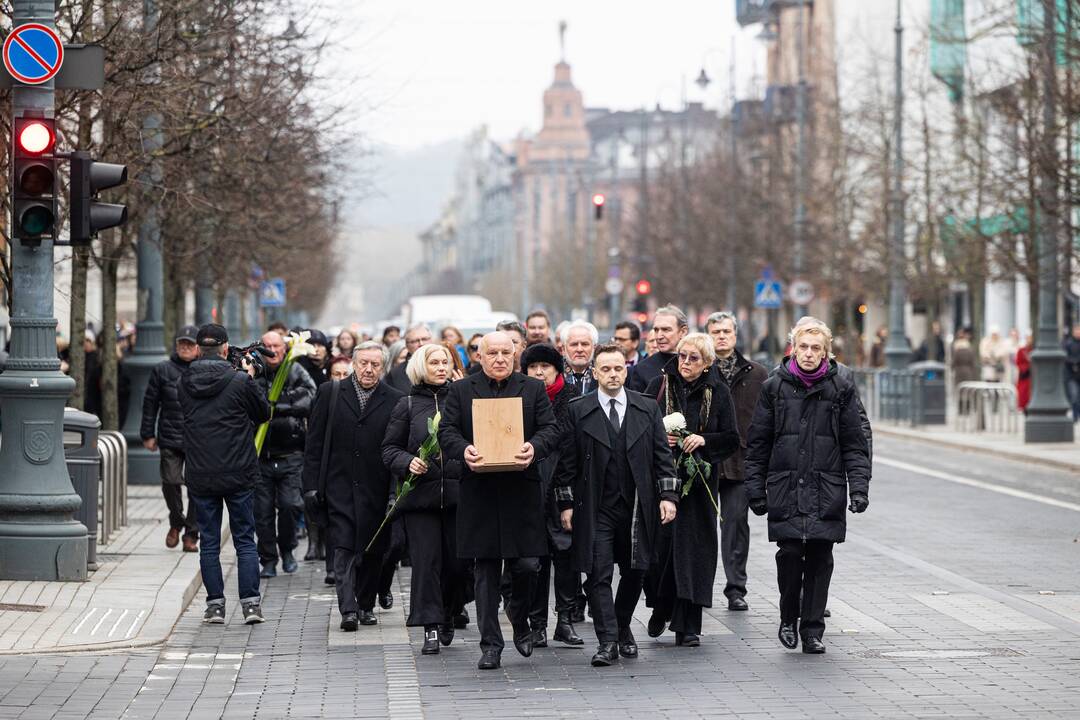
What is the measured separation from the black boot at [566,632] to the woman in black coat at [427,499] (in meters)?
0.58

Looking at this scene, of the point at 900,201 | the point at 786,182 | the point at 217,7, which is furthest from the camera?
the point at 786,182

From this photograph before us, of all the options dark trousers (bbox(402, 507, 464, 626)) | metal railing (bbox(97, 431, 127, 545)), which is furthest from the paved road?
metal railing (bbox(97, 431, 127, 545))

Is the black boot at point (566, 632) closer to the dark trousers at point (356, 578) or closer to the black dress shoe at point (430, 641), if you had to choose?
the black dress shoe at point (430, 641)

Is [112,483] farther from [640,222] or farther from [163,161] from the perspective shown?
[640,222]

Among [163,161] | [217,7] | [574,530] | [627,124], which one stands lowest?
[574,530]

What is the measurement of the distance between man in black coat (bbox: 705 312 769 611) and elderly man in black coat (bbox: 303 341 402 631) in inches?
81.4

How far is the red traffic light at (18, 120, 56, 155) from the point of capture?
42.0ft

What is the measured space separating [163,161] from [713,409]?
32.5 ft

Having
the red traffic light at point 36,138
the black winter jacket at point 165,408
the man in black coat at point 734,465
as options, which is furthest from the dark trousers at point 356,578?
the black winter jacket at point 165,408

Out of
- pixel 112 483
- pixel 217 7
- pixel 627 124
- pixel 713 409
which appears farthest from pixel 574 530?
pixel 627 124

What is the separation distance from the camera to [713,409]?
1145cm

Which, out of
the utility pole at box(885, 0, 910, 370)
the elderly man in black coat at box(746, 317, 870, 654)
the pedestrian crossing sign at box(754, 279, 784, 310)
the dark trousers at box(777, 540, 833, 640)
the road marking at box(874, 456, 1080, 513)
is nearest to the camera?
the elderly man in black coat at box(746, 317, 870, 654)

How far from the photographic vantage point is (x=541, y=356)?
11.4 metres

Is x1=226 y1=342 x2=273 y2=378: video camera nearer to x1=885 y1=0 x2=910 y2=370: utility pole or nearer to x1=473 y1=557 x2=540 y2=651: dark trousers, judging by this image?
x1=473 y1=557 x2=540 y2=651: dark trousers
